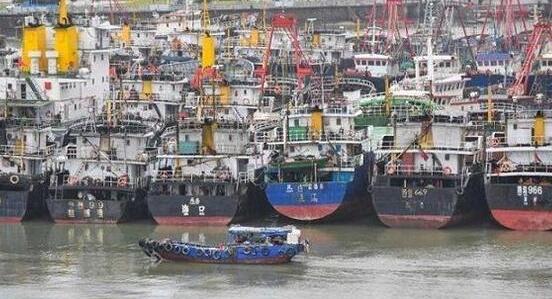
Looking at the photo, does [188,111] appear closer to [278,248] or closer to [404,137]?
[404,137]

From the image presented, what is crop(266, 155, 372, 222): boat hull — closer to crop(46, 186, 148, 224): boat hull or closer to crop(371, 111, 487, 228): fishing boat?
crop(371, 111, 487, 228): fishing boat

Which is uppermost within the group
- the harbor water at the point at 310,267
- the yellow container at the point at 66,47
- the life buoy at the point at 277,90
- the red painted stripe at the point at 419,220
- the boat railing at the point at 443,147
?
the yellow container at the point at 66,47

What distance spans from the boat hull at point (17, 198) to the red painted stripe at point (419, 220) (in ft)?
37.7

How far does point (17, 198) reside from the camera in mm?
61375

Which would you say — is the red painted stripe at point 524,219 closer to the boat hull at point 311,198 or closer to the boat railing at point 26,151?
the boat hull at point 311,198

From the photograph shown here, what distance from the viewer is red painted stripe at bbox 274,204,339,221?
5934 cm

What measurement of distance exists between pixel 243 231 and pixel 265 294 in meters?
4.53

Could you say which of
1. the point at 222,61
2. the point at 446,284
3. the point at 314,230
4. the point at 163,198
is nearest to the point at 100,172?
the point at 163,198

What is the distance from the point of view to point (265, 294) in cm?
4919

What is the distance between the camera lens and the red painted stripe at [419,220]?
192ft

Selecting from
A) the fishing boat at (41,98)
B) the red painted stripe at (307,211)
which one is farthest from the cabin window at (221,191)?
the fishing boat at (41,98)

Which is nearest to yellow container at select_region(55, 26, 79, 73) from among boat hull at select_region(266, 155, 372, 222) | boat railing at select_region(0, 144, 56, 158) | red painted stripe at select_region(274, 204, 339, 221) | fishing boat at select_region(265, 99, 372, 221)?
boat railing at select_region(0, 144, 56, 158)

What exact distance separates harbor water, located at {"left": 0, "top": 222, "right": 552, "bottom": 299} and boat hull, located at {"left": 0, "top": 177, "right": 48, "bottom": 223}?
0.99 metres

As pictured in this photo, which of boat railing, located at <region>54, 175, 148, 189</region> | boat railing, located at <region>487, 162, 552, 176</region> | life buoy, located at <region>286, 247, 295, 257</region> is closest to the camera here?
life buoy, located at <region>286, 247, 295, 257</region>
